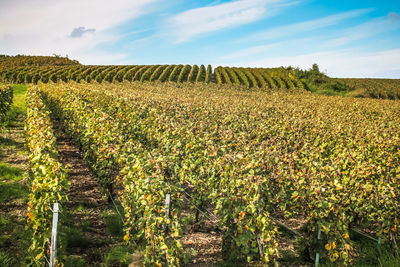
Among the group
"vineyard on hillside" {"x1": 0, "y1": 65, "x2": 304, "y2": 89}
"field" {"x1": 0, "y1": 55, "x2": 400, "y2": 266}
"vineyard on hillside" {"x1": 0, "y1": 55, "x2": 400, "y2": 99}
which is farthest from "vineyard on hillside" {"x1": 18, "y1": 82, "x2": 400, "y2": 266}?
"vineyard on hillside" {"x1": 0, "y1": 65, "x2": 304, "y2": 89}

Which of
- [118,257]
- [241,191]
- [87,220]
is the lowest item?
[118,257]

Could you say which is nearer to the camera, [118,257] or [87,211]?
[118,257]

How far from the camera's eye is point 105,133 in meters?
7.38

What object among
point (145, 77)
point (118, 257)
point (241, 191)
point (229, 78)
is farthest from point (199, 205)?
point (145, 77)

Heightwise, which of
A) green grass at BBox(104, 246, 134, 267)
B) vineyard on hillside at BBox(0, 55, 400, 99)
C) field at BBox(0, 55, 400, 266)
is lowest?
green grass at BBox(104, 246, 134, 267)

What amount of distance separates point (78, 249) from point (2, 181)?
4.09 m

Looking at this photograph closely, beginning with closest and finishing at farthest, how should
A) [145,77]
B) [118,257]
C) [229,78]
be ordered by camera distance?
1. [118,257]
2. [229,78]
3. [145,77]

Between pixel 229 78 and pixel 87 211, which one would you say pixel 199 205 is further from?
pixel 229 78

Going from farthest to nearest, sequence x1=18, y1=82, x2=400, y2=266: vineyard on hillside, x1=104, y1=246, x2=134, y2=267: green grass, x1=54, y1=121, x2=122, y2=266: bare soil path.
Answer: x1=54, y1=121, x2=122, y2=266: bare soil path
x1=104, y1=246, x2=134, y2=267: green grass
x1=18, y1=82, x2=400, y2=266: vineyard on hillside

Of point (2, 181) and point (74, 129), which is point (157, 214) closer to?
point (2, 181)

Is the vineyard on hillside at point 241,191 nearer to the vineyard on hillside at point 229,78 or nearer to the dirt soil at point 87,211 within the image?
the dirt soil at point 87,211

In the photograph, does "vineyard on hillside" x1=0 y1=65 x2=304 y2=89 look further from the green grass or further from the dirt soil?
the green grass

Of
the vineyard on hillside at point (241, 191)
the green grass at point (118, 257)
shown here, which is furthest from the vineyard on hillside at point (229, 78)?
the green grass at point (118, 257)

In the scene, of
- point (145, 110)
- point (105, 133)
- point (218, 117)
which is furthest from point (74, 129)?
point (218, 117)
